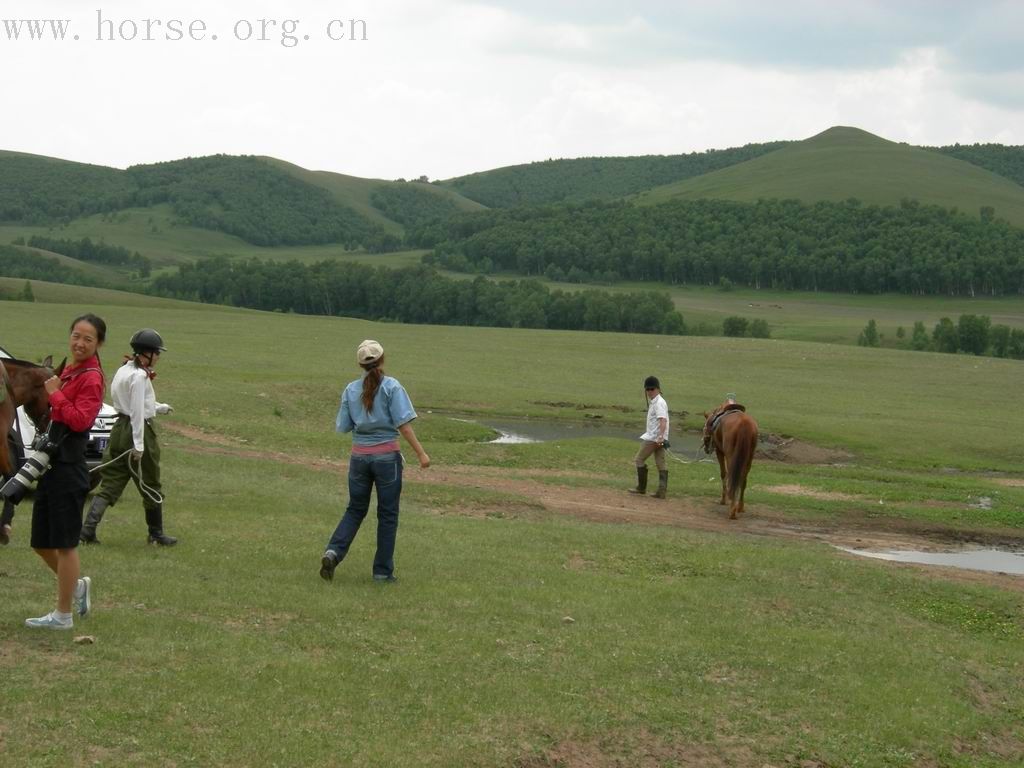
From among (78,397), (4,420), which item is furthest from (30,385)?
(78,397)

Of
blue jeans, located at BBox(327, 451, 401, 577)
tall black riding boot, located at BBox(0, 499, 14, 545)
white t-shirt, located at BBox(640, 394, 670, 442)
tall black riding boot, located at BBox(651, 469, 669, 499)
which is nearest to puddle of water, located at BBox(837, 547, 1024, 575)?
tall black riding boot, located at BBox(651, 469, 669, 499)

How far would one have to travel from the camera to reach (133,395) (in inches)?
507

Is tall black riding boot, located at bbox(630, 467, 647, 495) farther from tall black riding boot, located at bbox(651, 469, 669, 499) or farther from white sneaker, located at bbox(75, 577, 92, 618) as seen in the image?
white sneaker, located at bbox(75, 577, 92, 618)

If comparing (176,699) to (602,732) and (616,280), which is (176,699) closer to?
(602,732)

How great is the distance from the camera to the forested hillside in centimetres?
14512

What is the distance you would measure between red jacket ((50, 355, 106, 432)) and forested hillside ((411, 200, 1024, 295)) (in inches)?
5699

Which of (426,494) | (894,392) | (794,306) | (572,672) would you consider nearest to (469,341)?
(894,392)

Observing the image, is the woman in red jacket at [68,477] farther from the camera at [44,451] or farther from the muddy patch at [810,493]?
the muddy patch at [810,493]

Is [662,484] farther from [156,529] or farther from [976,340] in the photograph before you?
[976,340]

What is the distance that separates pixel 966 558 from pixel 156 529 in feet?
47.4

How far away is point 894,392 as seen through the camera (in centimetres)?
4981

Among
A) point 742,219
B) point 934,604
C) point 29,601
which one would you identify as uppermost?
point 742,219

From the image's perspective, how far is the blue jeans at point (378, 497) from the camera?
12102 millimetres

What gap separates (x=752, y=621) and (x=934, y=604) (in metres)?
3.54
